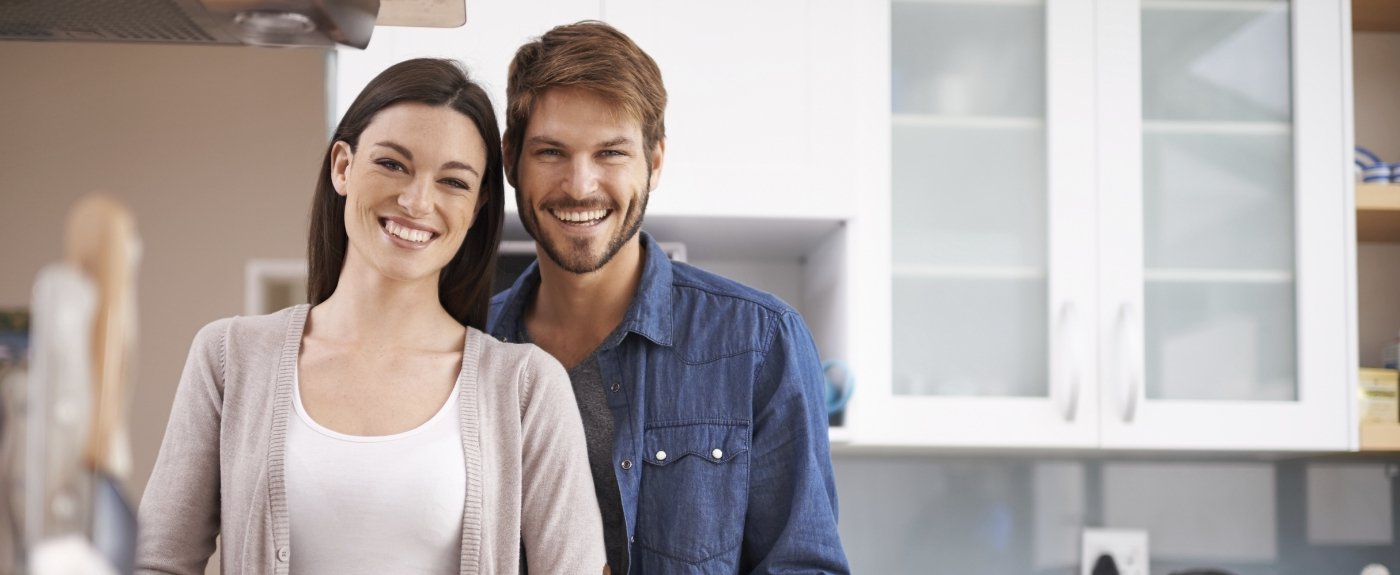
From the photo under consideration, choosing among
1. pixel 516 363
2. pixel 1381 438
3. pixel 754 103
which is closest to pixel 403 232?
pixel 516 363

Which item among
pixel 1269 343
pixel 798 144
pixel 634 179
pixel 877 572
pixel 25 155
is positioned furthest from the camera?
pixel 25 155

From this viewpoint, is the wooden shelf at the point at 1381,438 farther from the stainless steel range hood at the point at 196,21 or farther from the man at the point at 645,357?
the stainless steel range hood at the point at 196,21

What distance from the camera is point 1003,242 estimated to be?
210cm

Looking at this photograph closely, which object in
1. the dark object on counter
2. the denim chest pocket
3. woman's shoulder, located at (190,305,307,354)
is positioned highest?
woman's shoulder, located at (190,305,307,354)

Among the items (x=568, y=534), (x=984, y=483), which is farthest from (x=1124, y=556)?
(x=568, y=534)

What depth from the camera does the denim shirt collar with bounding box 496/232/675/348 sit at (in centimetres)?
141

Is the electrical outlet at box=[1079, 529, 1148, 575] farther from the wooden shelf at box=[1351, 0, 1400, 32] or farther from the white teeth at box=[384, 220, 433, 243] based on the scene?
the white teeth at box=[384, 220, 433, 243]

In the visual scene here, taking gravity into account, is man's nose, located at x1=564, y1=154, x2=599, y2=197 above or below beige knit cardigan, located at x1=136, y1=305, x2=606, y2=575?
above

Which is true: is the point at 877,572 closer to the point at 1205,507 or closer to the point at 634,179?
the point at 1205,507

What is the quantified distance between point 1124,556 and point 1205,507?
19 cm

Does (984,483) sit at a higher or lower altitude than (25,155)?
lower

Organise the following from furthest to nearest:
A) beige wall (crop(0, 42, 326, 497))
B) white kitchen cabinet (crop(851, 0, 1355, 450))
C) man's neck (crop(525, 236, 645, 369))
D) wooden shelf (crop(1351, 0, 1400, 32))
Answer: beige wall (crop(0, 42, 326, 497))
wooden shelf (crop(1351, 0, 1400, 32))
white kitchen cabinet (crop(851, 0, 1355, 450))
man's neck (crop(525, 236, 645, 369))

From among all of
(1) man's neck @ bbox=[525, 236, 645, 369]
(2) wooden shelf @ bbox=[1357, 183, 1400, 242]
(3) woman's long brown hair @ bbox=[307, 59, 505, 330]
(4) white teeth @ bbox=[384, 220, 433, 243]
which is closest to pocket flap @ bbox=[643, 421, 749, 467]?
(1) man's neck @ bbox=[525, 236, 645, 369]

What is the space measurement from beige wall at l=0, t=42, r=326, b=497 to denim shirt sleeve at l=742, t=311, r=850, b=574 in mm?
1982
